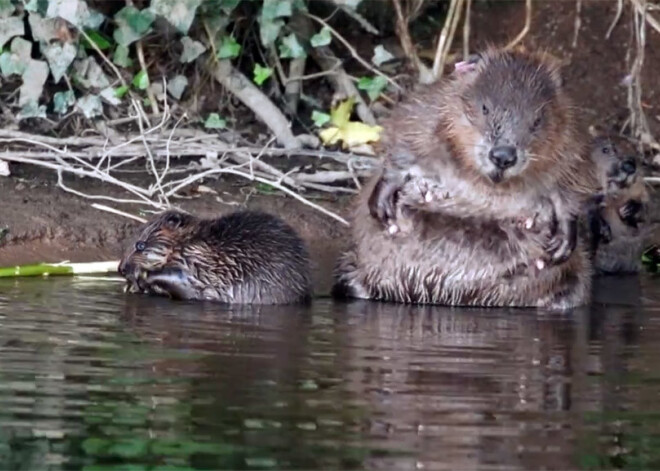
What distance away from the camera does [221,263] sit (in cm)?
674

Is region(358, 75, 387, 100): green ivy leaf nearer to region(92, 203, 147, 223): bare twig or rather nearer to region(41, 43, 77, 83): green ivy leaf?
region(41, 43, 77, 83): green ivy leaf

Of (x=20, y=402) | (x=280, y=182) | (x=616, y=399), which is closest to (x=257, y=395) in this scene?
(x=20, y=402)

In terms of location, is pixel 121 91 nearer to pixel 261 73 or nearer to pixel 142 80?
pixel 142 80

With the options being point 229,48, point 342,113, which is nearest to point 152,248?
point 229,48

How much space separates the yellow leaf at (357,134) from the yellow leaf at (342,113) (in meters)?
0.04

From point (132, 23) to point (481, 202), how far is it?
9.11 ft

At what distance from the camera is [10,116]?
28.9ft

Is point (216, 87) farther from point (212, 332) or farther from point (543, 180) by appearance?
point (212, 332)

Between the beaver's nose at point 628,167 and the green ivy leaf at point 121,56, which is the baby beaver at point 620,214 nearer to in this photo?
the beaver's nose at point 628,167

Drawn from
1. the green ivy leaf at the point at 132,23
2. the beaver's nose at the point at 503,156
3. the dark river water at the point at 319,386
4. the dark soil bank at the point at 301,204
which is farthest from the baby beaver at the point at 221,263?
the green ivy leaf at the point at 132,23

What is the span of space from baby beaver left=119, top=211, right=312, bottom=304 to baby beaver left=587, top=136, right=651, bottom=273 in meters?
1.62

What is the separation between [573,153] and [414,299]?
0.85m

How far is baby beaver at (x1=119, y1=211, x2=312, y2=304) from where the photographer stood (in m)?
6.72

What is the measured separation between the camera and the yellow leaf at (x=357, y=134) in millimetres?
9086
